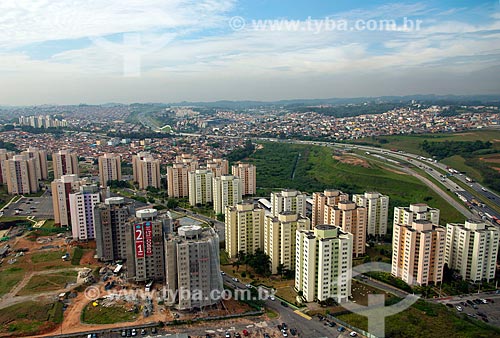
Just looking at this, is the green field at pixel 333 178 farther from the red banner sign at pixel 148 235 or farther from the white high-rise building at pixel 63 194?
the red banner sign at pixel 148 235

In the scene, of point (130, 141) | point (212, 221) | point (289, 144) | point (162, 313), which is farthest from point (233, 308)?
point (130, 141)

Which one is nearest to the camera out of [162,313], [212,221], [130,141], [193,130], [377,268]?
[162,313]

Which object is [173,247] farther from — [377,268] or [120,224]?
[377,268]

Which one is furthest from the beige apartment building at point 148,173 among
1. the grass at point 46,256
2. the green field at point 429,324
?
the green field at point 429,324

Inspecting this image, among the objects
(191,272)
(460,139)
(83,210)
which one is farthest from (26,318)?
(460,139)

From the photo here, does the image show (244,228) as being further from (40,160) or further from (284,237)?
(40,160)

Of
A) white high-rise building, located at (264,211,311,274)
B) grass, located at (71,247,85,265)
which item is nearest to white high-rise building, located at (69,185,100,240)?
grass, located at (71,247,85,265)

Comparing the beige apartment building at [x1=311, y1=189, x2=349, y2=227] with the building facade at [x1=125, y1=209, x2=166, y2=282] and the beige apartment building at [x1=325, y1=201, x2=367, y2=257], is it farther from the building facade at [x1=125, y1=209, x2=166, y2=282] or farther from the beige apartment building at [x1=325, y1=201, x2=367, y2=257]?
the building facade at [x1=125, y1=209, x2=166, y2=282]
